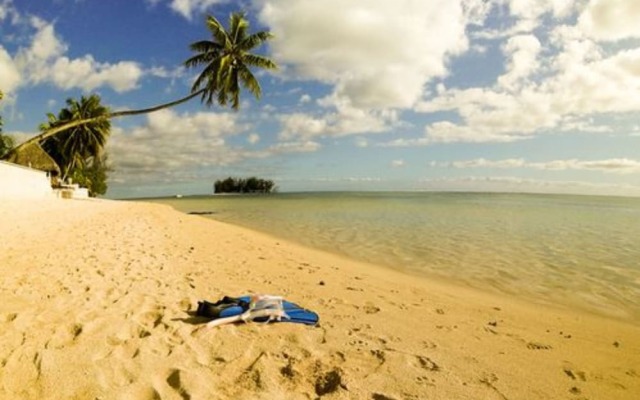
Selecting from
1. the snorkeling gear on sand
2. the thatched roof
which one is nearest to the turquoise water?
the snorkeling gear on sand

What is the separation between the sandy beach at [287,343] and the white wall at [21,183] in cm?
2005

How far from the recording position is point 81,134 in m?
38.3

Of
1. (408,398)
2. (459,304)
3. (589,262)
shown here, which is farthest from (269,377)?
(589,262)

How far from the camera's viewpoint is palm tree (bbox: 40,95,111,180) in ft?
126

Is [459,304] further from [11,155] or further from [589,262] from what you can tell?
[11,155]

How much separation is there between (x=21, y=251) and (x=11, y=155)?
2032 cm

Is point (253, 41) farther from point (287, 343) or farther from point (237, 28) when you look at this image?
point (287, 343)

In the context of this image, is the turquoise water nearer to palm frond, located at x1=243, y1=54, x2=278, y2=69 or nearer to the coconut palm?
palm frond, located at x1=243, y1=54, x2=278, y2=69

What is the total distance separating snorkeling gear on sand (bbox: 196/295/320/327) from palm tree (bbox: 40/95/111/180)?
3870 cm

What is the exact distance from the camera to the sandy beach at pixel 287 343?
3.14 m

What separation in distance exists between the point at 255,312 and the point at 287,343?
2.33ft

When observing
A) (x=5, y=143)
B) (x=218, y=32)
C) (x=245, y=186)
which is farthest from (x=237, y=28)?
(x=245, y=186)

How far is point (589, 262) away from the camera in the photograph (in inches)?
406

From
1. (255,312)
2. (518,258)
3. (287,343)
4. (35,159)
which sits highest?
(35,159)
